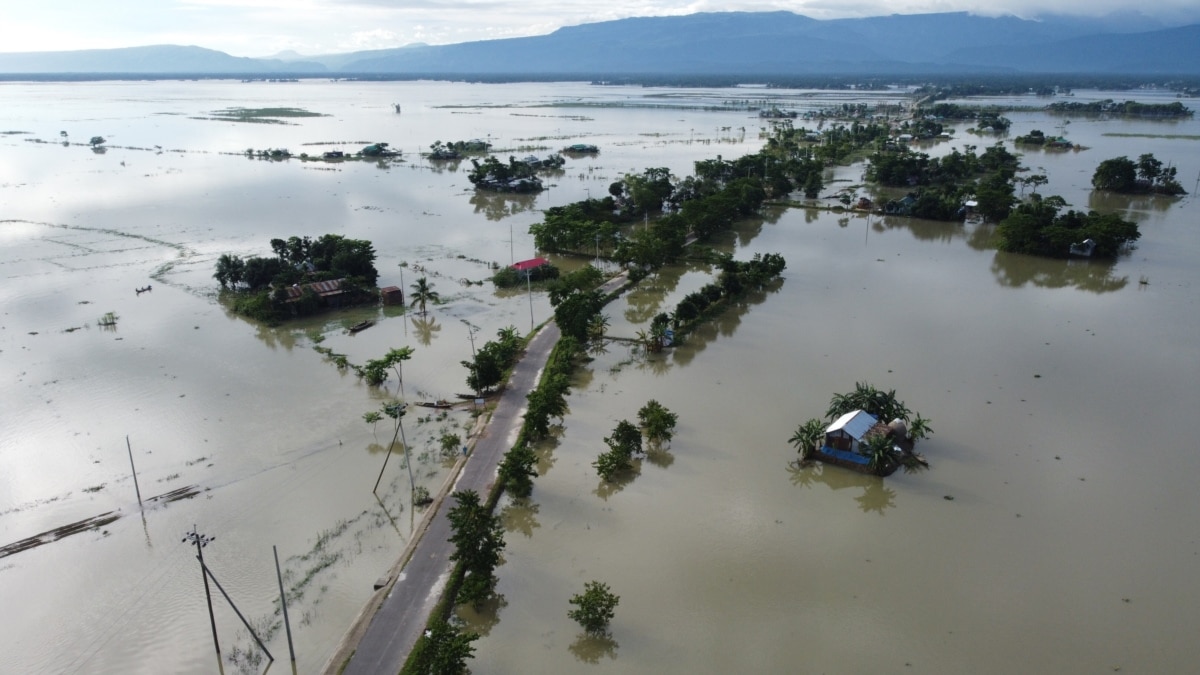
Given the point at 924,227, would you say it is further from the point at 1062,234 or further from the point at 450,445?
the point at 450,445

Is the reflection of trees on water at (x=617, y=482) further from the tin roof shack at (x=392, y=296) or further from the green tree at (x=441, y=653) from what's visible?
the tin roof shack at (x=392, y=296)

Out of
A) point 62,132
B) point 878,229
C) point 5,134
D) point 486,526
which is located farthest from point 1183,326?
point 5,134

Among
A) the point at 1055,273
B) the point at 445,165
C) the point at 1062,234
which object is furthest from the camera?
the point at 445,165

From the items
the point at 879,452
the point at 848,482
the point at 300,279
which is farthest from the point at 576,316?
the point at 300,279

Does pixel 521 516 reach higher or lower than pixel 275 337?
lower

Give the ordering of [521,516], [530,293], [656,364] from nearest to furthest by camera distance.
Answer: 1. [521,516]
2. [656,364]
3. [530,293]

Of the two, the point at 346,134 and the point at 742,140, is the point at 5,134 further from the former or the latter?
the point at 742,140

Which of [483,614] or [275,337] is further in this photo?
[275,337]
